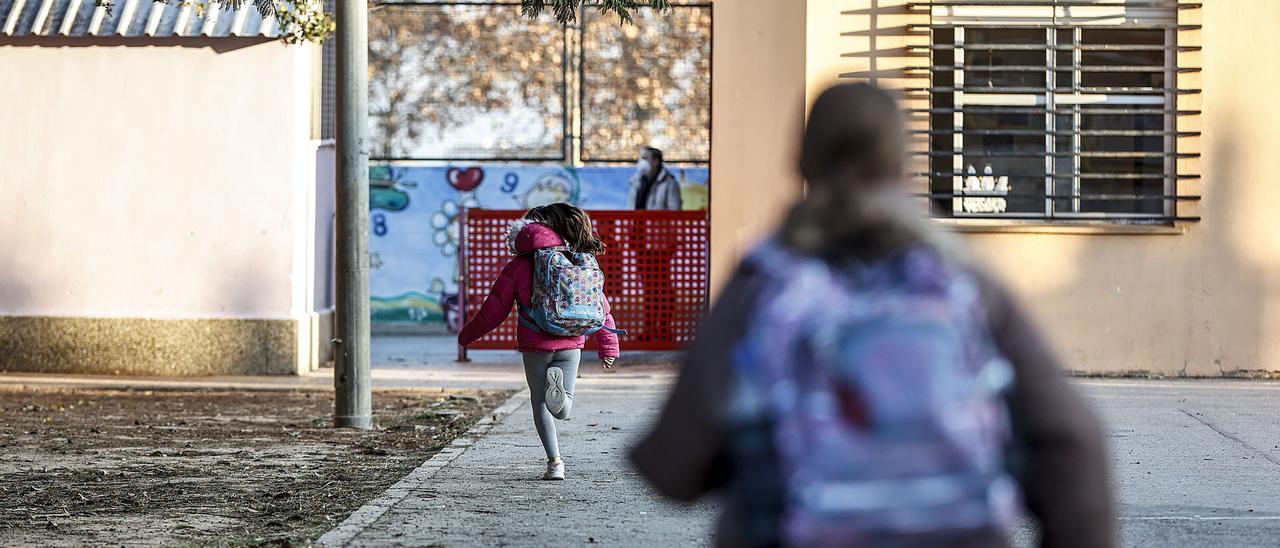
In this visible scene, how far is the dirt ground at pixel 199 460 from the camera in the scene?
258 inches

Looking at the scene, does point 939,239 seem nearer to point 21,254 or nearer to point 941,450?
point 941,450

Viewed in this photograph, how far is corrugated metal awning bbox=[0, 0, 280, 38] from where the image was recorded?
12.6 metres

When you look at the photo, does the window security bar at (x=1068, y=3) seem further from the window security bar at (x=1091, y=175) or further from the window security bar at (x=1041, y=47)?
the window security bar at (x=1091, y=175)

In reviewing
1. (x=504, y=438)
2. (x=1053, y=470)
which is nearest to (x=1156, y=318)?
(x=504, y=438)

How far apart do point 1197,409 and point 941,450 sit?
345 inches

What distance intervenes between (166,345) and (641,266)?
4144mm

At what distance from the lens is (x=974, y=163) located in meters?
12.4

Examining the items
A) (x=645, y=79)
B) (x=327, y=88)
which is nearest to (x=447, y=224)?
(x=327, y=88)

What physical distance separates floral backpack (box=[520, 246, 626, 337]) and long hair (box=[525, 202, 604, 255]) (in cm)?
10

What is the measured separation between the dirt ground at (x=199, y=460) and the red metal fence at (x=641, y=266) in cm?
267

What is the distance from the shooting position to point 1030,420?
95.6 inches

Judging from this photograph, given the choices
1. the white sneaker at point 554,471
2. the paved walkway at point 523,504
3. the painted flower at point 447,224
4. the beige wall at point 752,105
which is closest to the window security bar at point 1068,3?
the beige wall at point 752,105

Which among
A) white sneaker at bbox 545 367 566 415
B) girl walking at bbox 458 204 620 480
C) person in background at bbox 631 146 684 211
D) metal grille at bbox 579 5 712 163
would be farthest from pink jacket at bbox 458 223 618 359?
metal grille at bbox 579 5 712 163

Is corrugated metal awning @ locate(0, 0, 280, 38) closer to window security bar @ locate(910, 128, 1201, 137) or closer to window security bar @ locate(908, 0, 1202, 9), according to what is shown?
window security bar @ locate(908, 0, 1202, 9)
